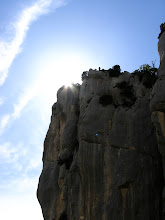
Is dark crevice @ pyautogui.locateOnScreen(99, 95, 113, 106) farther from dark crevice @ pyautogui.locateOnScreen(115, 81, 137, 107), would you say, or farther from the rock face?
dark crevice @ pyautogui.locateOnScreen(115, 81, 137, 107)

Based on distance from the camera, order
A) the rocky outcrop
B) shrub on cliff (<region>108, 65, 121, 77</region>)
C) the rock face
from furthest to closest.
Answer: shrub on cliff (<region>108, 65, 121, 77</region>), the rock face, the rocky outcrop

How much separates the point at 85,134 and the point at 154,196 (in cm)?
1011

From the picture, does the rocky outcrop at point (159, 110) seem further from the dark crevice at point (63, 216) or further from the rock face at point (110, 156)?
the dark crevice at point (63, 216)

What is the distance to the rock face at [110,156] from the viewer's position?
79.0 ft

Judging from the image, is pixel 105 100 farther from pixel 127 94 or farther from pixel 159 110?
pixel 159 110

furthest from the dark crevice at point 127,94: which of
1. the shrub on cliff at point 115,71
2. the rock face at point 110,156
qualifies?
the shrub on cliff at point 115,71

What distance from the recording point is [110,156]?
2709 centimetres

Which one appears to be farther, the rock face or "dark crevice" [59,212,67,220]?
"dark crevice" [59,212,67,220]

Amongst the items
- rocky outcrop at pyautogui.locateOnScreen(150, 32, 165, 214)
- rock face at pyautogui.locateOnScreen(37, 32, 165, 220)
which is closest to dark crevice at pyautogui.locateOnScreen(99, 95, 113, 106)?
rock face at pyautogui.locateOnScreen(37, 32, 165, 220)

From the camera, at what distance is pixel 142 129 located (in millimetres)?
27391

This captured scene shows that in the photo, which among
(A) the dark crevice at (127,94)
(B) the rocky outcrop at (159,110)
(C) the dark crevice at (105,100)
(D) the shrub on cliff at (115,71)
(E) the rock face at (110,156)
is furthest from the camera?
(D) the shrub on cliff at (115,71)

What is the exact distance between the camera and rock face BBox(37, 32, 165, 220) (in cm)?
2408

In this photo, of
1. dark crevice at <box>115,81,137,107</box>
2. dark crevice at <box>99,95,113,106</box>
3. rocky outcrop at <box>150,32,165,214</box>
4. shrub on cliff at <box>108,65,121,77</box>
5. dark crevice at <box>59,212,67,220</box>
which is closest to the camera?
rocky outcrop at <box>150,32,165,214</box>

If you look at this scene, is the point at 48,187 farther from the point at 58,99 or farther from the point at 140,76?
the point at 140,76
